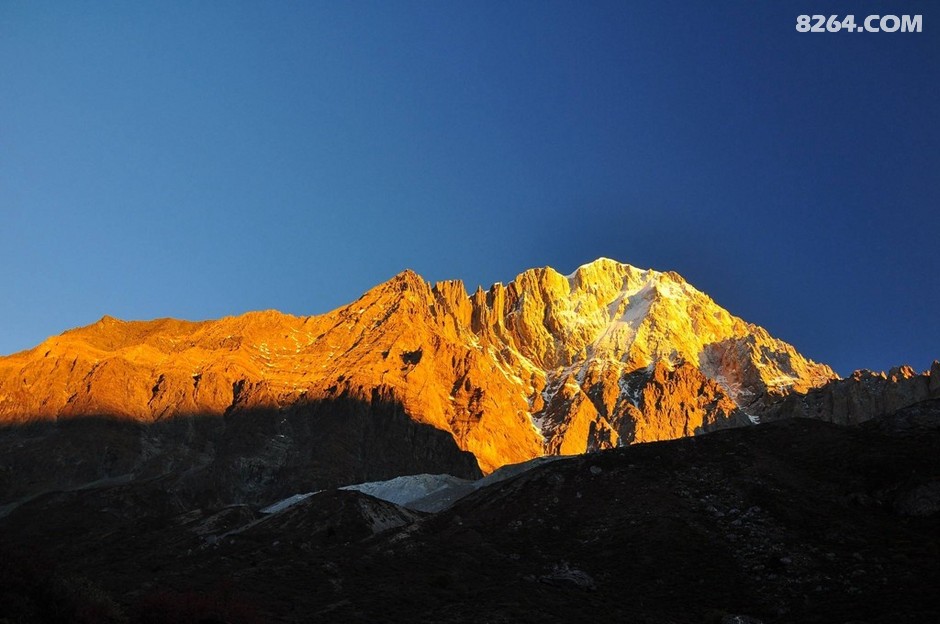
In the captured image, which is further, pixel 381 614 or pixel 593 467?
pixel 593 467

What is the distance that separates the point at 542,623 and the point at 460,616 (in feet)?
14.0

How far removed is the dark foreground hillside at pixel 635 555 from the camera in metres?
38.2

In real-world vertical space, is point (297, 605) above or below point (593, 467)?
below

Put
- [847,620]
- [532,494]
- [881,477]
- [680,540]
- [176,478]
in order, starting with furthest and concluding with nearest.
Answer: [176,478] < [532,494] < [881,477] < [680,540] < [847,620]

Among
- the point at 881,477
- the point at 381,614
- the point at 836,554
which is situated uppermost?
the point at 881,477

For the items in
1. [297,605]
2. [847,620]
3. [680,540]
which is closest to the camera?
[847,620]

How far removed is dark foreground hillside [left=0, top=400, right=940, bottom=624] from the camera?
Result: 38.2 meters

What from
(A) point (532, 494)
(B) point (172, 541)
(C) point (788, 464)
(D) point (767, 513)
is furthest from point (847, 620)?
(B) point (172, 541)

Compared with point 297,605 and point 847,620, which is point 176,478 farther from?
point 847,620

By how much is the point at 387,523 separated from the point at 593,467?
36.3 meters

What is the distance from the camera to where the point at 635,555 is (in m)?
51.8

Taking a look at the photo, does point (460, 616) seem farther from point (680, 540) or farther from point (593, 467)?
point (593, 467)

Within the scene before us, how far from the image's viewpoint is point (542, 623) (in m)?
39.8

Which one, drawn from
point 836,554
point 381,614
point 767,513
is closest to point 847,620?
point 836,554
